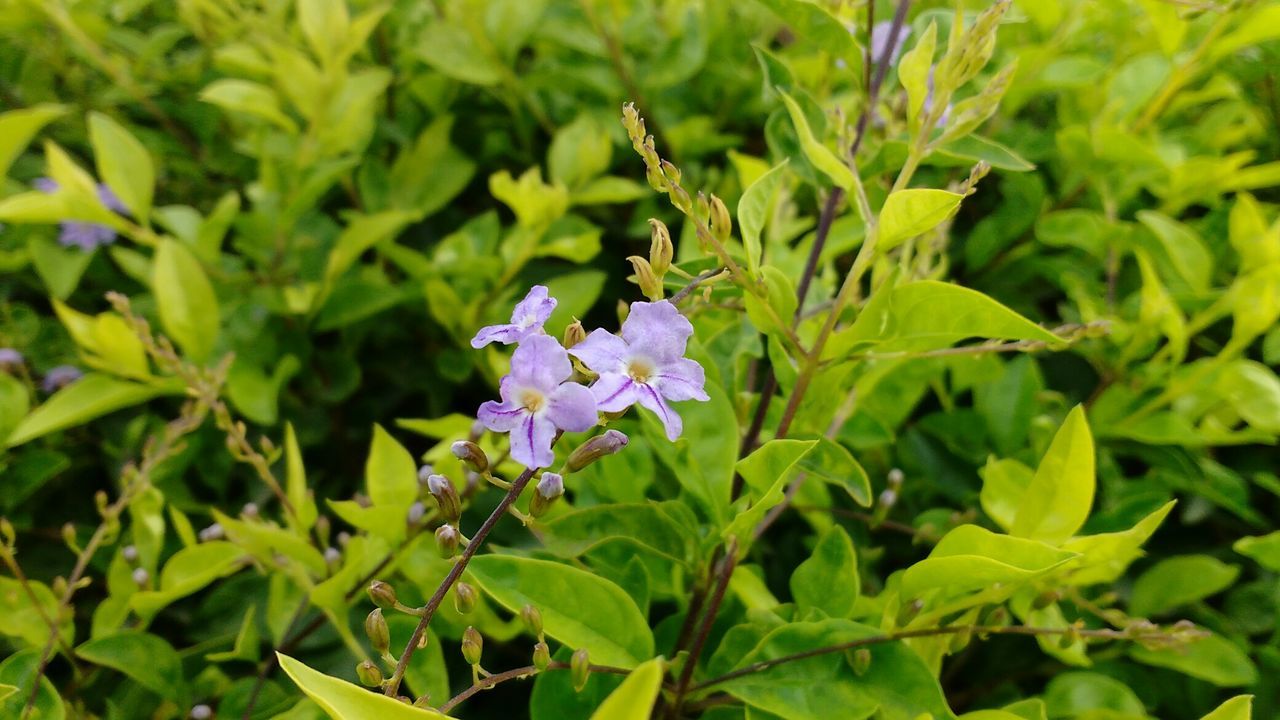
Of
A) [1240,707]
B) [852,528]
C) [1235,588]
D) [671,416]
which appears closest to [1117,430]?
[1235,588]

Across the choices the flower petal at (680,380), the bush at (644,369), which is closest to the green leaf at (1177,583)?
the bush at (644,369)

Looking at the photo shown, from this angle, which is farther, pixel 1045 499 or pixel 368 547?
pixel 368 547

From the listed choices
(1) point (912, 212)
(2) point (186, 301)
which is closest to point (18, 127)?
(2) point (186, 301)

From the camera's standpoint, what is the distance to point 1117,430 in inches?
49.0

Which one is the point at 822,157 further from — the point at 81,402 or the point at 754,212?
the point at 81,402

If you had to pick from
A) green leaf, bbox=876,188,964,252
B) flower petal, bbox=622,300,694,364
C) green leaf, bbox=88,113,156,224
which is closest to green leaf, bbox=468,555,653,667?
flower petal, bbox=622,300,694,364

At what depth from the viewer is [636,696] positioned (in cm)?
55

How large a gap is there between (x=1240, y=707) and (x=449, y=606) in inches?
28.9

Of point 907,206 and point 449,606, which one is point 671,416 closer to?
point 907,206

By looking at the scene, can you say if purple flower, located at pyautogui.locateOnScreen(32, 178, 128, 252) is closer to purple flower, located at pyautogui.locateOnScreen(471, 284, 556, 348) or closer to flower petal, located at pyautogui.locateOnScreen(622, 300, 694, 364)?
purple flower, located at pyautogui.locateOnScreen(471, 284, 556, 348)

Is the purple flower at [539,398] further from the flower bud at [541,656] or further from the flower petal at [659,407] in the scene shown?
the flower bud at [541,656]

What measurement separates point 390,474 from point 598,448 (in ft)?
1.33

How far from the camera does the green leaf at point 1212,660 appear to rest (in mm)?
1059

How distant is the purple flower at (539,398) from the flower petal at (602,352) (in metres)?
0.01
